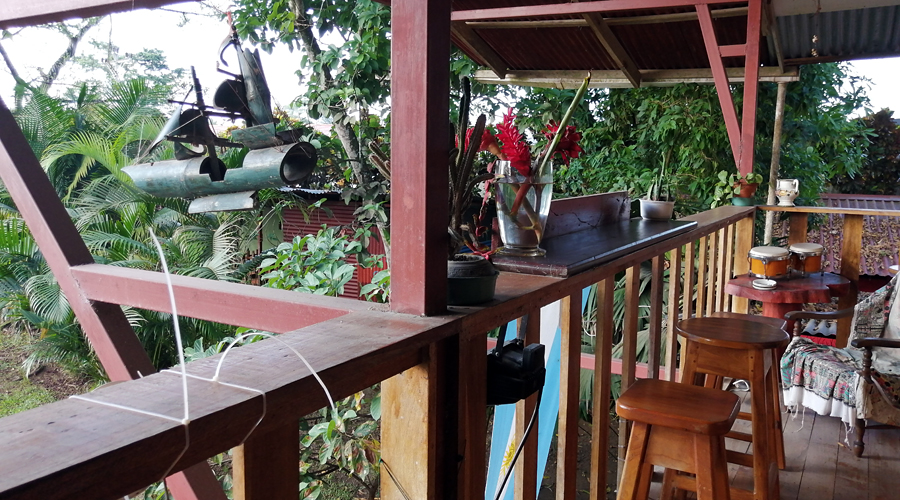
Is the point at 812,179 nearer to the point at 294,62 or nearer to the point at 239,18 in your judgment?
the point at 294,62

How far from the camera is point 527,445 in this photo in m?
1.48

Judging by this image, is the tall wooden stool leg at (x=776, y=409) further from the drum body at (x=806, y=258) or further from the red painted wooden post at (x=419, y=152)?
the red painted wooden post at (x=419, y=152)

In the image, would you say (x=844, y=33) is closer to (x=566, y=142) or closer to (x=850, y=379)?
(x=850, y=379)

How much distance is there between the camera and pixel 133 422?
2.04ft

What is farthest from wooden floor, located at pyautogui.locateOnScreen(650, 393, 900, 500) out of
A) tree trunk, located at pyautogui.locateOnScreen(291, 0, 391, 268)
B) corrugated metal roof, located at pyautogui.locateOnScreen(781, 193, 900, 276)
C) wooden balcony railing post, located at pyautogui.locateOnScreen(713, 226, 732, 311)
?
corrugated metal roof, located at pyautogui.locateOnScreen(781, 193, 900, 276)

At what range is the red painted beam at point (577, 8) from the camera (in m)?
4.25

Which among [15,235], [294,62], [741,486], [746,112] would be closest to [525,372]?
[741,486]

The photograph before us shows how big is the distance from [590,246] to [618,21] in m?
4.33

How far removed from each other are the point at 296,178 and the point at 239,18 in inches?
178

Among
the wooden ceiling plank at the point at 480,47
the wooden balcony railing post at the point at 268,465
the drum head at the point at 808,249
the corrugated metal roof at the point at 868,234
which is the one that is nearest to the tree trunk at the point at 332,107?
the wooden ceiling plank at the point at 480,47

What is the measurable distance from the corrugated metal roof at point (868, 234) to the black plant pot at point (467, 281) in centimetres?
767

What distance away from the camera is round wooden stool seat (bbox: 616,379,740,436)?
1.63 metres

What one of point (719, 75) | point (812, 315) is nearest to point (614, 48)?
point (719, 75)

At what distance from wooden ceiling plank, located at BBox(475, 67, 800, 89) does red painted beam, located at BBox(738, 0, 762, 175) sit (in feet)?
5.49
